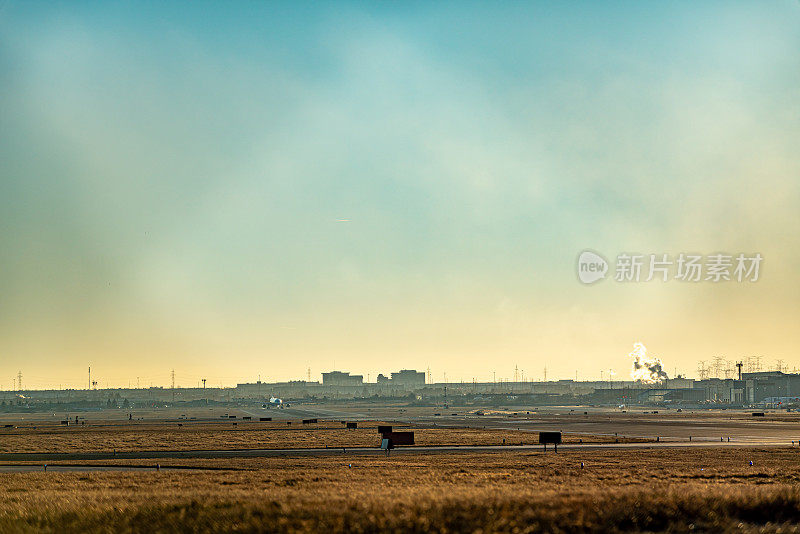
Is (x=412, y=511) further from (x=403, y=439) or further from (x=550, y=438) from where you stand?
(x=403, y=439)

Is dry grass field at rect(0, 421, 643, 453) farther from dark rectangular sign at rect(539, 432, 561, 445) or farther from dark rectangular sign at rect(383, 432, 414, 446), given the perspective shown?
dark rectangular sign at rect(539, 432, 561, 445)

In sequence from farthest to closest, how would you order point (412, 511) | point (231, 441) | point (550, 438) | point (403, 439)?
point (231, 441), point (403, 439), point (550, 438), point (412, 511)

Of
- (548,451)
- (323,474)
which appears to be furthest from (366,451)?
(323,474)

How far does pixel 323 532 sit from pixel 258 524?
2.16 metres

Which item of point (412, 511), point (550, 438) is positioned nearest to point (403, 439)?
point (550, 438)

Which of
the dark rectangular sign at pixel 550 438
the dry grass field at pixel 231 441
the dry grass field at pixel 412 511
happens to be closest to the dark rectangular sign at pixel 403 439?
the dry grass field at pixel 231 441

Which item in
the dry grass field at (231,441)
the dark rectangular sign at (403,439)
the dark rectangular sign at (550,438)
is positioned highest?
the dark rectangular sign at (550,438)

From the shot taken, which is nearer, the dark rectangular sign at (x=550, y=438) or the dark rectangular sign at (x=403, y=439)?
the dark rectangular sign at (x=550, y=438)

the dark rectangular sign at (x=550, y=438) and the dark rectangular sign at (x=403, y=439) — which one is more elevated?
the dark rectangular sign at (x=550, y=438)

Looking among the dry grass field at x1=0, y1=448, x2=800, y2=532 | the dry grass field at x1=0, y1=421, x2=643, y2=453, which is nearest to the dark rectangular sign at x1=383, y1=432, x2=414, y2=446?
the dry grass field at x1=0, y1=421, x2=643, y2=453

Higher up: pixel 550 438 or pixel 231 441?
pixel 550 438

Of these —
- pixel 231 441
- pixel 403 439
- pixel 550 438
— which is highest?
pixel 550 438

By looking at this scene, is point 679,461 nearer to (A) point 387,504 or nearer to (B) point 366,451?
(B) point 366,451

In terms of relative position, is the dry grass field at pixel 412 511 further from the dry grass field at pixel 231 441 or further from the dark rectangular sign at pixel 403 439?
the dry grass field at pixel 231 441
